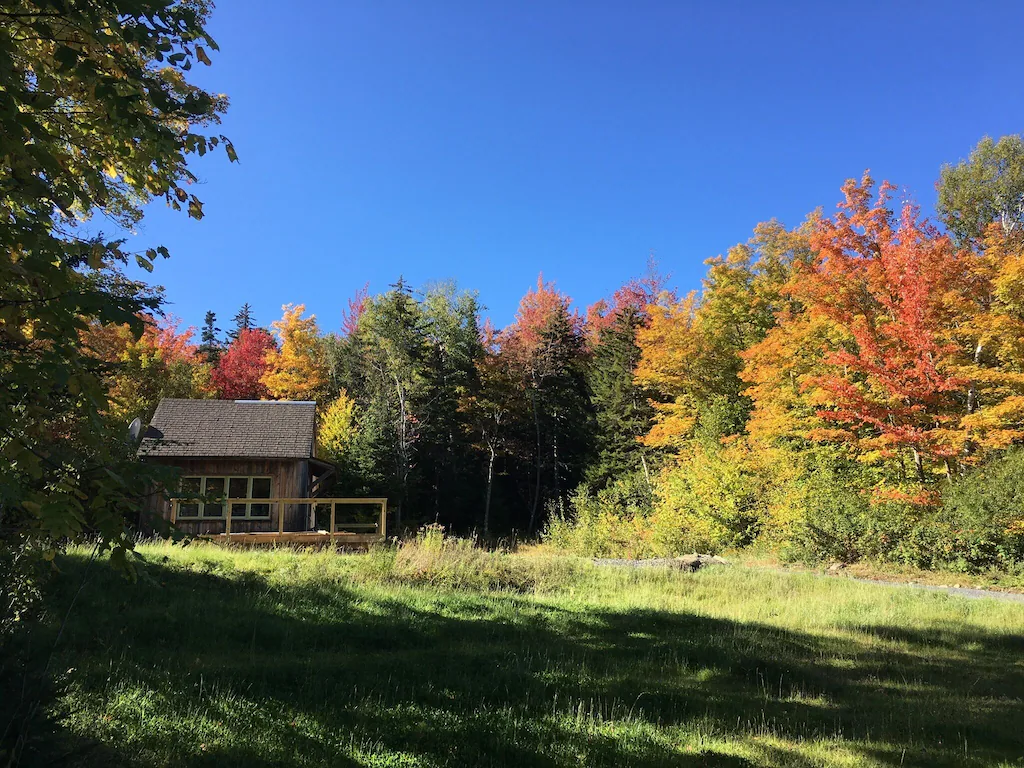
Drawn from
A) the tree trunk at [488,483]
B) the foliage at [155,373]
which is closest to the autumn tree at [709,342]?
the tree trunk at [488,483]

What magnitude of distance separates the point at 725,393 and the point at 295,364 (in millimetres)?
25198

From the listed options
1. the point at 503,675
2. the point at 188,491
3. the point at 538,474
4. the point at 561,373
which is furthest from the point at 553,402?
the point at 188,491

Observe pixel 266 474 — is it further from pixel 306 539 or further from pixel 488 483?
pixel 488 483

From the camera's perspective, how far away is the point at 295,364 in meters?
36.7

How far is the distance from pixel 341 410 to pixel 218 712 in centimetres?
2759

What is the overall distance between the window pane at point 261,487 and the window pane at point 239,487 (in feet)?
0.81

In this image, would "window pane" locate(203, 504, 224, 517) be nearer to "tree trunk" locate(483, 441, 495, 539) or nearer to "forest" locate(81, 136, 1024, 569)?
"forest" locate(81, 136, 1024, 569)

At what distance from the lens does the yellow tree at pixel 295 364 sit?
119ft

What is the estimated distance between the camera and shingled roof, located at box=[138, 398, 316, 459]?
62.6ft

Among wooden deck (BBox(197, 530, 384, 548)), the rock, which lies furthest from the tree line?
wooden deck (BBox(197, 530, 384, 548))

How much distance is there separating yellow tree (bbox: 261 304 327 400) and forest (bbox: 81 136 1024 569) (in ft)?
0.46

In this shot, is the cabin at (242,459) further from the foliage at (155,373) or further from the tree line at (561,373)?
the foliage at (155,373)

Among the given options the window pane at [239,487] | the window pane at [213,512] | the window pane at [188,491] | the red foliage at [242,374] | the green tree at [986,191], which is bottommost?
the window pane at [213,512]

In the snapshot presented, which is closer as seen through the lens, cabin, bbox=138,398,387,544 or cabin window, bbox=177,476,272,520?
cabin, bbox=138,398,387,544
